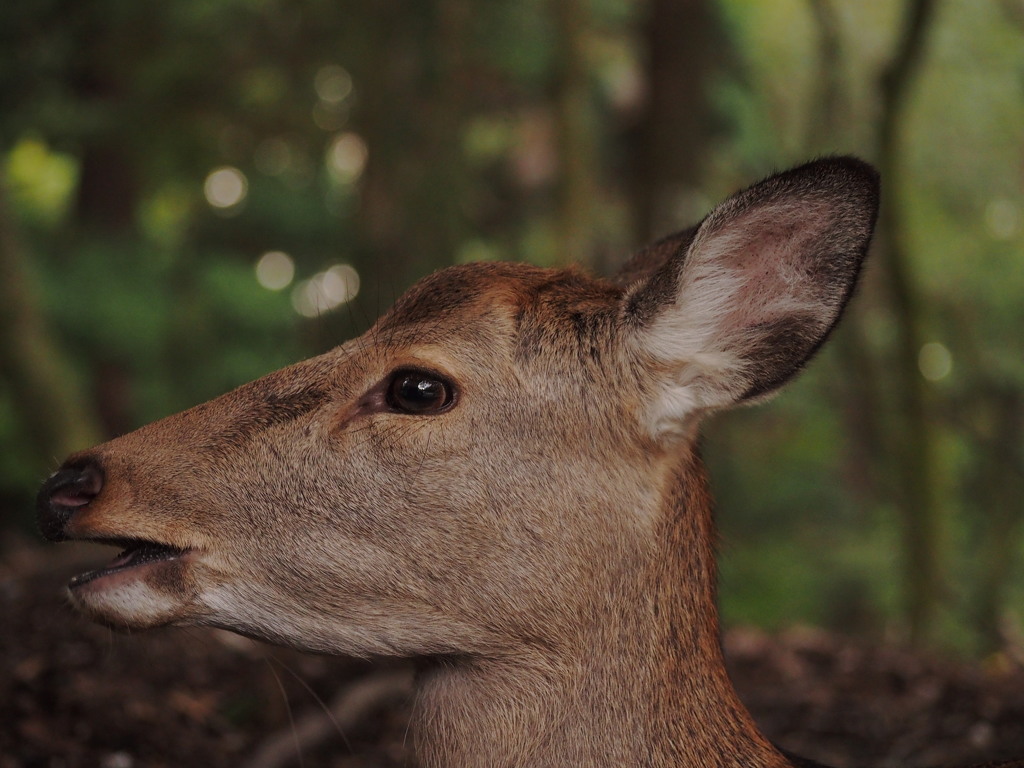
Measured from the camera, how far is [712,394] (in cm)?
286

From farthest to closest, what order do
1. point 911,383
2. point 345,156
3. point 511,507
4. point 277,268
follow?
point 277,268 → point 345,156 → point 911,383 → point 511,507

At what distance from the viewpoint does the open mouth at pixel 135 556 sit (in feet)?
8.86

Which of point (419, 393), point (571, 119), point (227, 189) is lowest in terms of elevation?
point (227, 189)

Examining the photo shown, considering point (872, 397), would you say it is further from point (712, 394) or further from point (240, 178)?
point (712, 394)

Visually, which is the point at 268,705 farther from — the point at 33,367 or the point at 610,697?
the point at 33,367

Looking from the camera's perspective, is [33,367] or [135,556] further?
[33,367]

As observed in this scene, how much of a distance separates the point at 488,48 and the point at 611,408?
22.2 ft

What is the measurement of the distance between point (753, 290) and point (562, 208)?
685cm

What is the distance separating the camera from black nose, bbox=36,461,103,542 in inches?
105

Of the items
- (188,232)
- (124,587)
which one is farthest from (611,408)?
(188,232)

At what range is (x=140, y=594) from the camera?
267 cm

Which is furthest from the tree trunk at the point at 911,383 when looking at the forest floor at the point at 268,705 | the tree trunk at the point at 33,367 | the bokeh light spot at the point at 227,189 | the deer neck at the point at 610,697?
the bokeh light spot at the point at 227,189

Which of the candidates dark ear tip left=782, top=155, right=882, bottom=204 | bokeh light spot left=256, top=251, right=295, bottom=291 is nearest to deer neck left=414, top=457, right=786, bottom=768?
dark ear tip left=782, top=155, right=882, bottom=204

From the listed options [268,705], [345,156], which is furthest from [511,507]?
[345,156]
